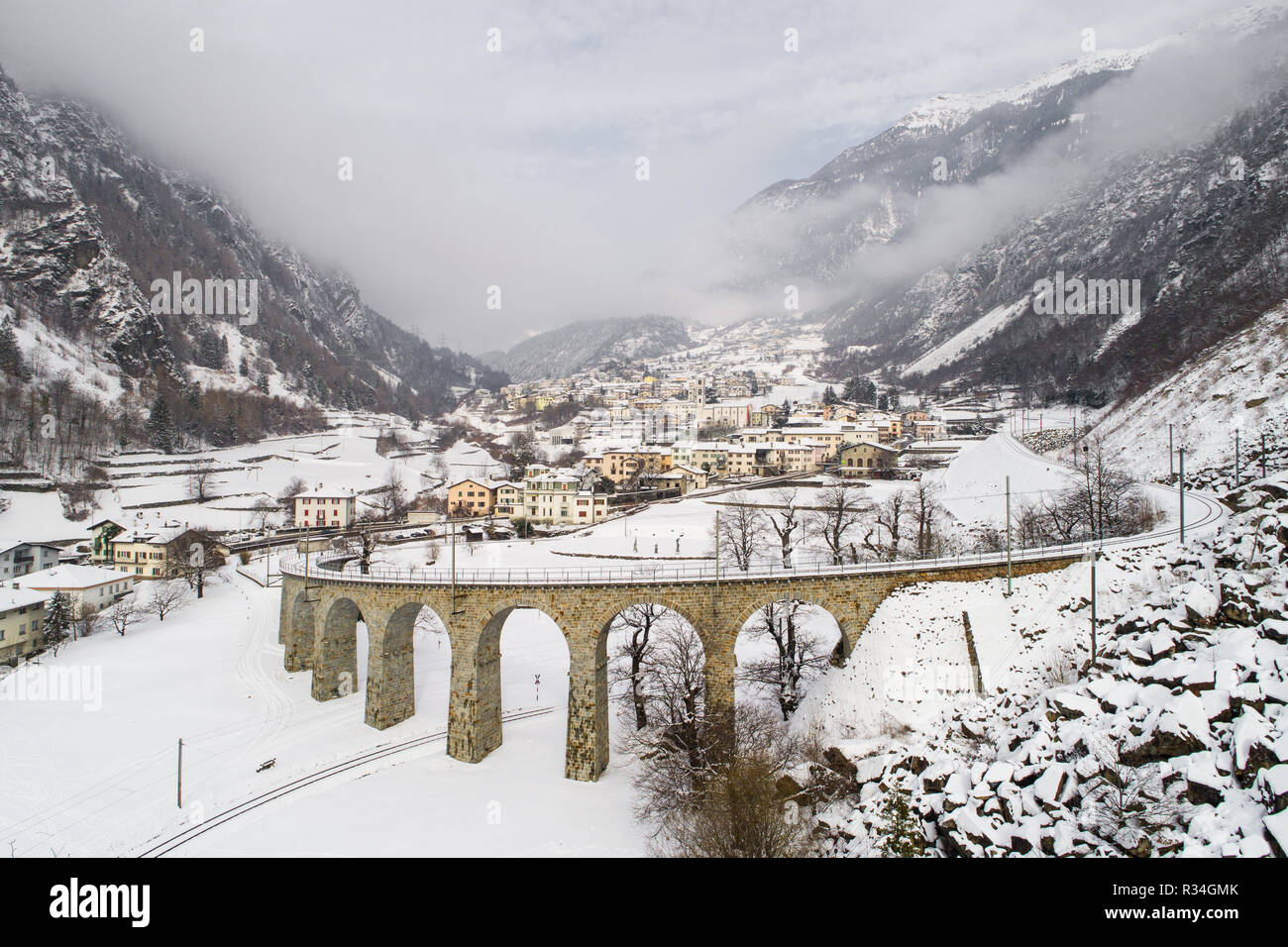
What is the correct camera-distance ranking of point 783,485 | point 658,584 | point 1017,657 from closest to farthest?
point 1017,657
point 658,584
point 783,485

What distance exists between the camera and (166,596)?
5562cm

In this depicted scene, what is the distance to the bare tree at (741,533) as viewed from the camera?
4788 centimetres

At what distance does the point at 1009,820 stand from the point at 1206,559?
11755mm

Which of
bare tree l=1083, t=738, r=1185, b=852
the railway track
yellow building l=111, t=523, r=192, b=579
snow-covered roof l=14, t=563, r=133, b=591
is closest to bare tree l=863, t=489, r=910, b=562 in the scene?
bare tree l=1083, t=738, r=1185, b=852

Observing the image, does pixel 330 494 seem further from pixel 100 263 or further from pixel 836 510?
pixel 100 263

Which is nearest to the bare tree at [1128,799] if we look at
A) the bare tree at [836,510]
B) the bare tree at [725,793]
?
the bare tree at [725,793]

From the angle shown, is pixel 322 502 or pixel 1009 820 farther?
pixel 322 502

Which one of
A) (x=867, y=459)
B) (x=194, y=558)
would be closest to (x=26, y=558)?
(x=194, y=558)

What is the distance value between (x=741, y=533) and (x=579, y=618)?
2457 centimetres

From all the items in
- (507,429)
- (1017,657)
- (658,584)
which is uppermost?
(507,429)

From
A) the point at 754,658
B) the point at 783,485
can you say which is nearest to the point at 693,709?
the point at 754,658

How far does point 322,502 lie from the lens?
8894cm
